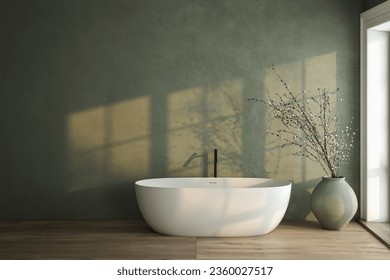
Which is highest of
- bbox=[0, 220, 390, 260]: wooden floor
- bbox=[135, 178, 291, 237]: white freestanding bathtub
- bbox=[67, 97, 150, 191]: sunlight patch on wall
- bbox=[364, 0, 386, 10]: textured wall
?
bbox=[364, 0, 386, 10]: textured wall

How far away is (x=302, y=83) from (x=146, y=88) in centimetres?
167

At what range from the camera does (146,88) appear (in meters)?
5.73

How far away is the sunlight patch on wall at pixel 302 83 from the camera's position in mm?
5727

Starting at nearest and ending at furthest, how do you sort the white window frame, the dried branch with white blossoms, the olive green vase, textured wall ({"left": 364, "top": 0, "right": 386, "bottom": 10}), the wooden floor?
1. the wooden floor
2. the olive green vase
3. textured wall ({"left": 364, "top": 0, "right": 386, "bottom": 10})
4. the white window frame
5. the dried branch with white blossoms

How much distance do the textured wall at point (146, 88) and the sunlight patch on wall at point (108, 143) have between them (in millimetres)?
11

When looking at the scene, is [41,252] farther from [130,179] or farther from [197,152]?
[197,152]

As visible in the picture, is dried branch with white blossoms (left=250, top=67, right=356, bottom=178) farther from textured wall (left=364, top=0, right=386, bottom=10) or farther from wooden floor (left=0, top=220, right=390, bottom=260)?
textured wall (left=364, top=0, right=386, bottom=10)

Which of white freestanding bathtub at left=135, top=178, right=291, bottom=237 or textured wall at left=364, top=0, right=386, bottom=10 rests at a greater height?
textured wall at left=364, top=0, right=386, bottom=10

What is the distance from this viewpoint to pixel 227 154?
5.75 meters

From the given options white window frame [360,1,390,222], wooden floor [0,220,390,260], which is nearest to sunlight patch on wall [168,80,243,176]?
wooden floor [0,220,390,260]

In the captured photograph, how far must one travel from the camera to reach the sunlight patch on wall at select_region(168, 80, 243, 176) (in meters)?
5.74

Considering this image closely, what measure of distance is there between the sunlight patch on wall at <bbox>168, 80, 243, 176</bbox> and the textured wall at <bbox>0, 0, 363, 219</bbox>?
0.01 metres

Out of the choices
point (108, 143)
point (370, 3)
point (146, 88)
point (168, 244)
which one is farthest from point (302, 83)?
point (168, 244)
